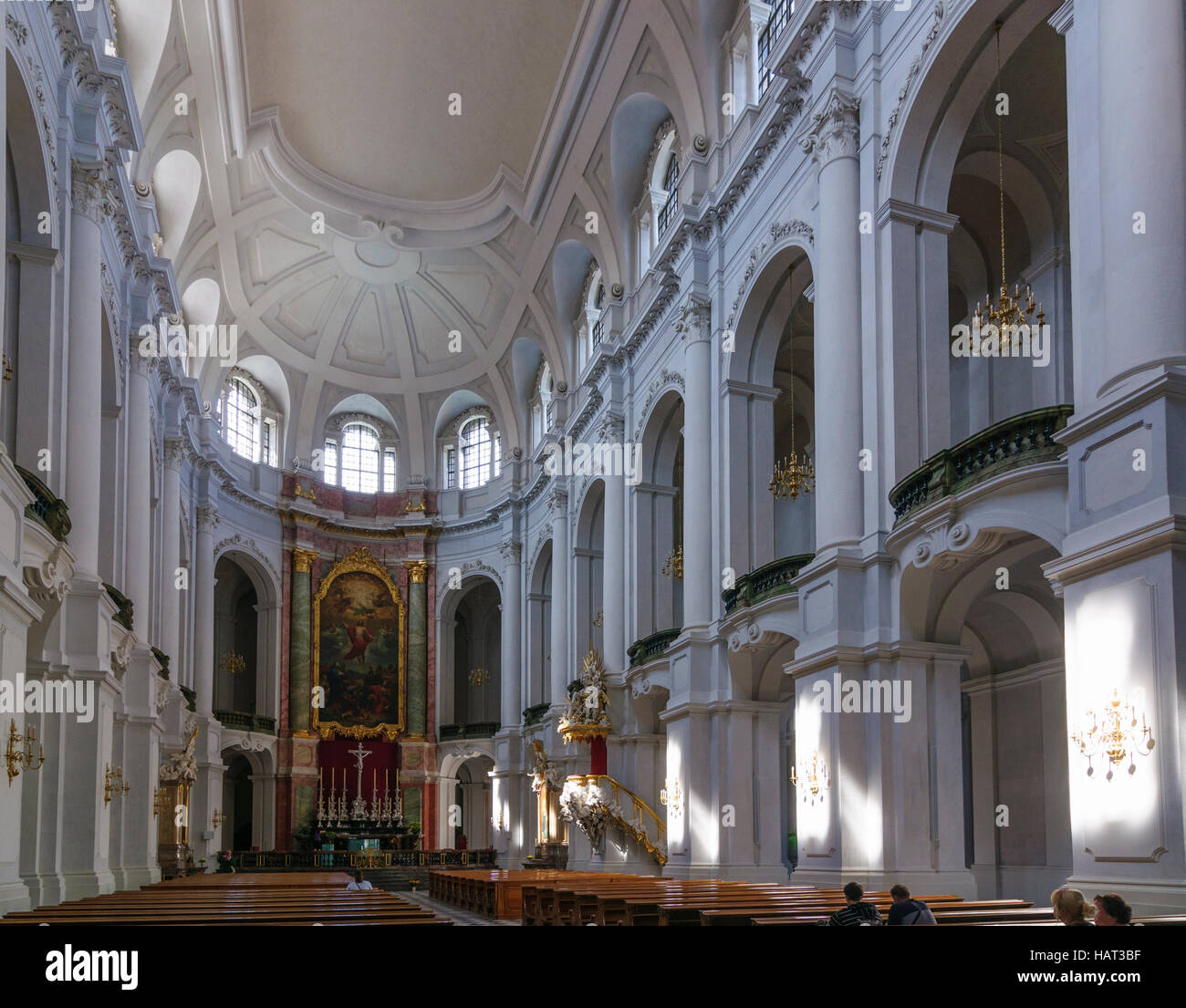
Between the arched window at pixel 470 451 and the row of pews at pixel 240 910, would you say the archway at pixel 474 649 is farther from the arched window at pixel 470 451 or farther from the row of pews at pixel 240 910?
the row of pews at pixel 240 910

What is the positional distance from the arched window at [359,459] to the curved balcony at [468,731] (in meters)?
8.00

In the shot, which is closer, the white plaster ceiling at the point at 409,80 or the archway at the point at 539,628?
the white plaster ceiling at the point at 409,80

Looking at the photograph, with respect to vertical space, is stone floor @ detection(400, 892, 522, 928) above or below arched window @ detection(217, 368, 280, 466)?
below

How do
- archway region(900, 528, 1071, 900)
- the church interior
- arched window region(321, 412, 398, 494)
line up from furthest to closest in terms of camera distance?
arched window region(321, 412, 398, 494) < archway region(900, 528, 1071, 900) < the church interior

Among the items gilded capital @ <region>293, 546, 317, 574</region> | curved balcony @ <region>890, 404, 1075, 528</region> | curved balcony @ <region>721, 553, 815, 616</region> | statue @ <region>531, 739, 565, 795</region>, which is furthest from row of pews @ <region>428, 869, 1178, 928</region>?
gilded capital @ <region>293, 546, 317, 574</region>

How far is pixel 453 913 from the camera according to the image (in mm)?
21484

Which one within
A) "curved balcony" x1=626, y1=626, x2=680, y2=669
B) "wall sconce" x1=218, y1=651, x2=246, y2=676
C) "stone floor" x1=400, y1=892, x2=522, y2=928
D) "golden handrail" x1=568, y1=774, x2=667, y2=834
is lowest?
"stone floor" x1=400, y1=892, x2=522, y2=928

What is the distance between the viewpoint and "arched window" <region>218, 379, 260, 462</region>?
34188 millimetres

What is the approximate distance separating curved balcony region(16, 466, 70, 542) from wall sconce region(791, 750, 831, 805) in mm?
9251

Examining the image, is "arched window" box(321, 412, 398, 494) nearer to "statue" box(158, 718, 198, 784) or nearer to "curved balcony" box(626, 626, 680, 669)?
"statue" box(158, 718, 198, 784)

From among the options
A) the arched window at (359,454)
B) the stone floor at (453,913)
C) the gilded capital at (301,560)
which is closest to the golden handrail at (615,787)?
the stone floor at (453,913)

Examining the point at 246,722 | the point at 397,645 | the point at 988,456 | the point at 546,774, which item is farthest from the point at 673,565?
the point at 397,645

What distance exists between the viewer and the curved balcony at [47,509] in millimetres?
12695

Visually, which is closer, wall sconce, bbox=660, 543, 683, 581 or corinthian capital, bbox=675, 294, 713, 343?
corinthian capital, bbox=675, 294, 713, 343
